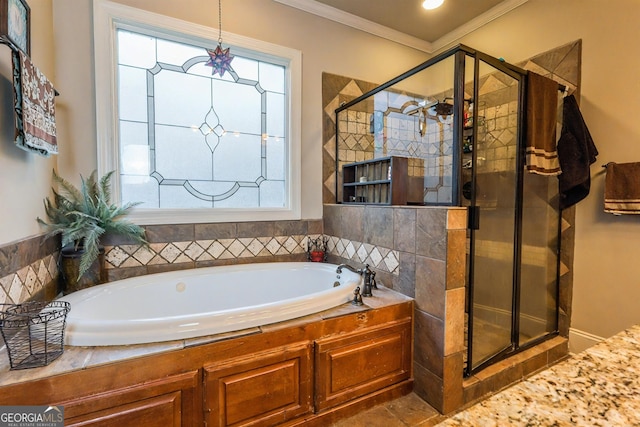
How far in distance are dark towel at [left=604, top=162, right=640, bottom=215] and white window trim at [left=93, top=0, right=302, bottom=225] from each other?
2.29 meters

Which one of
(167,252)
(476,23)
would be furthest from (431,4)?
(167,252)

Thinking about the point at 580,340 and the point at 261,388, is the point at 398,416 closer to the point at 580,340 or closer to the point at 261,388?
the point at 261,388

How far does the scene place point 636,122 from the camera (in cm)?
191

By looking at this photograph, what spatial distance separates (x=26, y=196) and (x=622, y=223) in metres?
3.68

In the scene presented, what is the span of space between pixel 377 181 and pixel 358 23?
1748 mm

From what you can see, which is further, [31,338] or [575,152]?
[575,152]

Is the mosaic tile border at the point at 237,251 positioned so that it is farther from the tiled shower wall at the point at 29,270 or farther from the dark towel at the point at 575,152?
the dark towel at the point at 575,152

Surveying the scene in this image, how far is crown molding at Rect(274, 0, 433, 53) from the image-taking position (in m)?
2.60

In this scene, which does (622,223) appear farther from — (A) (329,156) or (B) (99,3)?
(B) (99,3)

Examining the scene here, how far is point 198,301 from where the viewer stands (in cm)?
213

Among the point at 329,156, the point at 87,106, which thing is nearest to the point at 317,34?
the point at 329,156

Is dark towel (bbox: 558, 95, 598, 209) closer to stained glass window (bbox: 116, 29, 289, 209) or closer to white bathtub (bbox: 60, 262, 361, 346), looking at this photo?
white bathtub (bbox: 60, 262, 361, 346)

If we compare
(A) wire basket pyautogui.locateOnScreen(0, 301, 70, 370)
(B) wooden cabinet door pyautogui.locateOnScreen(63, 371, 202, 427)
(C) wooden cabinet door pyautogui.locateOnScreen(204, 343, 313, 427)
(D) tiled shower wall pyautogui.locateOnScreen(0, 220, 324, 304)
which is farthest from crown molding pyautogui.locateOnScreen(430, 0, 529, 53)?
(A) wire basket pyautogui.locateOnScreen(0, 301, 70, 370)

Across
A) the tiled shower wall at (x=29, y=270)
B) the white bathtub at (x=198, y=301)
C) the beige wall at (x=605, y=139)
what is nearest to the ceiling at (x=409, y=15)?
the beige wall at (x=605, y=139)
